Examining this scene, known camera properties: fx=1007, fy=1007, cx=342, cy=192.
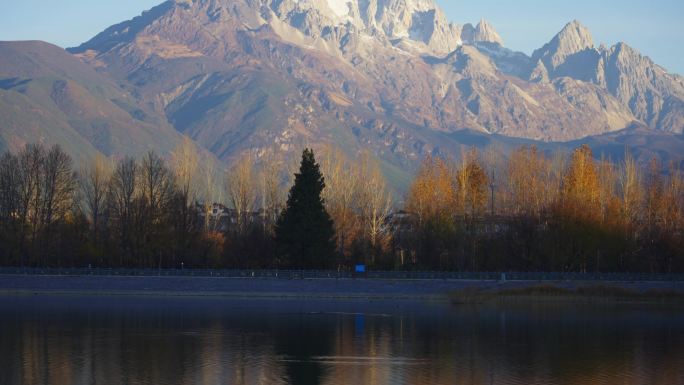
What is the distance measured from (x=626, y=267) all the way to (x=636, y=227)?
35.9ft

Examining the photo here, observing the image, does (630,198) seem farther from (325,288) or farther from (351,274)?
(325,288)

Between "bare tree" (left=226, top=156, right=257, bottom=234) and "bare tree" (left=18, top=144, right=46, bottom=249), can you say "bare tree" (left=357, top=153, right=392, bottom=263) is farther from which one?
"bare tree" (left=18, top=144, right=46, bottom=249)

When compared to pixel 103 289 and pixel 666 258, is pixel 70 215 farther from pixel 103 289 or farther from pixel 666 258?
pixel 666 258

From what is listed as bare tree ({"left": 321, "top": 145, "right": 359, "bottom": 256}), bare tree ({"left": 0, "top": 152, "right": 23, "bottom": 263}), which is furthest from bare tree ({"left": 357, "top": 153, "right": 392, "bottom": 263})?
bare tree ({"left": 0, "top": 152, "right": 23, "bottom": 263})

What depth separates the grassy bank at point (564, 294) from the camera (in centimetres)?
9979

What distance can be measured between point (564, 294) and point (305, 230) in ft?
89.4

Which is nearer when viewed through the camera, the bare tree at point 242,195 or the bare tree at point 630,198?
the bare tree at point 630,198

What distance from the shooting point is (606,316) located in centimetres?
8581

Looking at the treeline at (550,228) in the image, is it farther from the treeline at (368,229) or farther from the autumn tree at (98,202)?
the autumn tree at (98,202)

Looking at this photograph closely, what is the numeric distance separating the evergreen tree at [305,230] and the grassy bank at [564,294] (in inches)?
579

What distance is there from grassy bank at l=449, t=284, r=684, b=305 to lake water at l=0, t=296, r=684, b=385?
22.3ft

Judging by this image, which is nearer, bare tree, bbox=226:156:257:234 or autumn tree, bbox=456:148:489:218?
autumn tree, bbox=456:148:489:218

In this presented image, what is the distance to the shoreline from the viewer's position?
101 meters

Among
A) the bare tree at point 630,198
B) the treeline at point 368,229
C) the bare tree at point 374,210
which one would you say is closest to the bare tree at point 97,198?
the treeline at point 368,229
